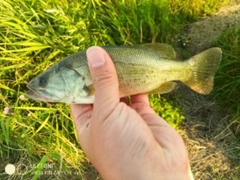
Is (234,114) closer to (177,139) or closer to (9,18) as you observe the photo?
(177,139)

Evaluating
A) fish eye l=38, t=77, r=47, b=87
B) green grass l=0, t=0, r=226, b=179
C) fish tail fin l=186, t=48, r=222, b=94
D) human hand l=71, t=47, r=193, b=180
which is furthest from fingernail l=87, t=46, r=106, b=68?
green grass l=0, t=0, r=226, b=179

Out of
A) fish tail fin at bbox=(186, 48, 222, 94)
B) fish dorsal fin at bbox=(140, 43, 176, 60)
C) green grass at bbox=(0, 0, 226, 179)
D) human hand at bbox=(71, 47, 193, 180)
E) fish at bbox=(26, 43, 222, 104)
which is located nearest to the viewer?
human hand at bbox=(71, 47, 193, 180)

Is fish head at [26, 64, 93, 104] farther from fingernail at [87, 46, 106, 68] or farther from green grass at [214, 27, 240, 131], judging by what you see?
green grass at [214, 27, 240, 131]

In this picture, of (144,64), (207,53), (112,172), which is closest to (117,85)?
(144,64)

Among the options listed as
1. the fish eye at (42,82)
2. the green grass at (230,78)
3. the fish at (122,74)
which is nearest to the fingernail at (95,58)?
the fish at (122,74)

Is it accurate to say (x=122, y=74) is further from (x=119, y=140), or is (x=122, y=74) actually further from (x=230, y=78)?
(x=230, y=78)

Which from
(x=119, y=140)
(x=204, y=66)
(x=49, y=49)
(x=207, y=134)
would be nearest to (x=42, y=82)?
(x=119, y=140)

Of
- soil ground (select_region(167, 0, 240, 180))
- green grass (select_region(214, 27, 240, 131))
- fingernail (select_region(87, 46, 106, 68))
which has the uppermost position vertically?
fingernail (select_region(87, 46, 106, 68))
